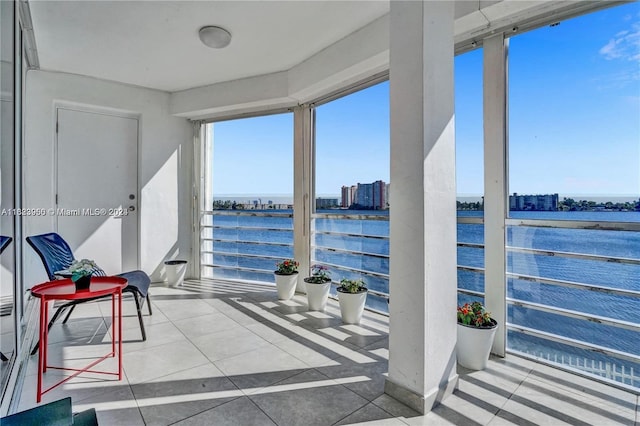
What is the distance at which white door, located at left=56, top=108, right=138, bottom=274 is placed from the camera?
3.95 metres

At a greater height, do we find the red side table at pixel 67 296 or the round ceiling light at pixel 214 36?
the round ceiling light at pixel 214 36

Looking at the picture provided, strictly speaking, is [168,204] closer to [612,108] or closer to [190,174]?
[190,174]

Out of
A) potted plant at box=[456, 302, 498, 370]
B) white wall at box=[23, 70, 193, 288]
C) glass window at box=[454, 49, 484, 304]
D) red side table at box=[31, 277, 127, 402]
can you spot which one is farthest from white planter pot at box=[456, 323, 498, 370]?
white wall at box=[23, 70, 193, 288]

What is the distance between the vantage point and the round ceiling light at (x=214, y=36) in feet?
9.68

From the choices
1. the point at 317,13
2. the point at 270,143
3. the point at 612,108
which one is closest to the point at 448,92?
the point at 612,108

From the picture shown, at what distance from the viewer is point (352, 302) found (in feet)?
9.89

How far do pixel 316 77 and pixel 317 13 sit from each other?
78 centimetres

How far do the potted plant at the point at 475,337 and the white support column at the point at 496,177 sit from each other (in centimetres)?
20

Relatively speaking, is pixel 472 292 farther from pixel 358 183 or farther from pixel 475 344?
pixel 358 183

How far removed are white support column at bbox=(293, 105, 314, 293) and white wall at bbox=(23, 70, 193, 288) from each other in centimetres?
167

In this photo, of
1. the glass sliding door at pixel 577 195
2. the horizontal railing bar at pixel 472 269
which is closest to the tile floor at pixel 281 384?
the glass sliding door at pixel 577 195

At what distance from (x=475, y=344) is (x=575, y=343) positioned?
618mm

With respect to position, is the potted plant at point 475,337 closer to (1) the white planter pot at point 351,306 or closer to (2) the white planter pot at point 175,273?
(1) the white planter pot at point 351,306

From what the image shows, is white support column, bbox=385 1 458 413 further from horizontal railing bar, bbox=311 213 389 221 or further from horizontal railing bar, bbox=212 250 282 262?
horizontal railing bar, bbox=212 250 282 262
